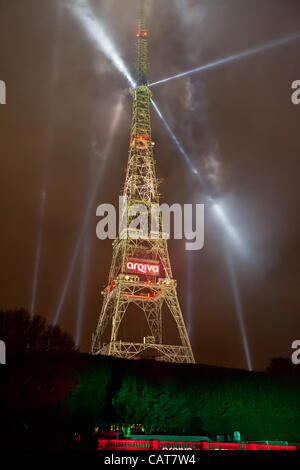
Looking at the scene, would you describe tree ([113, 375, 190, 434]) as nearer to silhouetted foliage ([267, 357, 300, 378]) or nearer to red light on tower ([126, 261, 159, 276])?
red light on tower ([126, 261, 159, 276])

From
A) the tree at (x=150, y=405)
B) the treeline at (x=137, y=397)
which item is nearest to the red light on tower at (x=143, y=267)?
the treeline at (x=137, y=397)

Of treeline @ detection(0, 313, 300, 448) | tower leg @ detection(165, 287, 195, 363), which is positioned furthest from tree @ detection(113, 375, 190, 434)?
tower leg @ detection(165, 287, 195, 363)

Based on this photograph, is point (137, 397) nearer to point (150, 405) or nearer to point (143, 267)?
point (150, 405)

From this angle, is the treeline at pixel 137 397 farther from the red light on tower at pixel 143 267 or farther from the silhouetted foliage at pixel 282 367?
the silhouetted foliage at pixel 282 367

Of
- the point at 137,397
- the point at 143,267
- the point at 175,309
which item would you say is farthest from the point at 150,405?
the point at 143,267

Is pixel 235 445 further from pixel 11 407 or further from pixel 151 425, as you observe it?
pixel 11 407

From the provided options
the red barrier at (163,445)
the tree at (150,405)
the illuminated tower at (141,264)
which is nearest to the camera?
the red barrier at (163,445)

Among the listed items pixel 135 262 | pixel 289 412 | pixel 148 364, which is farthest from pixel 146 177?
pixel 289 412
